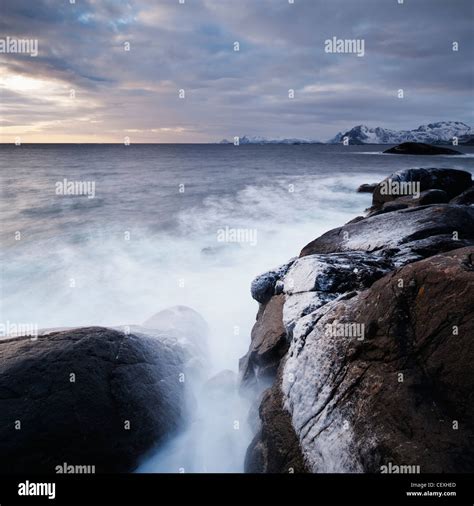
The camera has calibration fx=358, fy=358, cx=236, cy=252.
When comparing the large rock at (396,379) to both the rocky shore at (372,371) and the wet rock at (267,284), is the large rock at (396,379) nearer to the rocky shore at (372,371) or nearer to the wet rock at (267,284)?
the rocky shore at (372,371)

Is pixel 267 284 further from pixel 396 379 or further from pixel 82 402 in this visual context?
pixel 82 402

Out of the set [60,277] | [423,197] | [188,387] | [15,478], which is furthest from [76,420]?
[423,197]

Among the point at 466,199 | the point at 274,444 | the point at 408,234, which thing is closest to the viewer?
the point at 274,444

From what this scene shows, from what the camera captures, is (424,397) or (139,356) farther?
(139,356)

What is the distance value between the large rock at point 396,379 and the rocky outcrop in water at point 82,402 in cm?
214

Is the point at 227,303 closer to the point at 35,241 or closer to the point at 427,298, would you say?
the point at 427,298

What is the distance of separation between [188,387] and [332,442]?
3412 millimetres

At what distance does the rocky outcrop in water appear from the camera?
441 cm

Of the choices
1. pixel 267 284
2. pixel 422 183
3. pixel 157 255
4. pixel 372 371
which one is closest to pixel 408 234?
pixel 267 284

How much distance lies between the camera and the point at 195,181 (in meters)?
40.8

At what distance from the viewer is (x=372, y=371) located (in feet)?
13.1

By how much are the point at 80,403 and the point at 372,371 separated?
12.1ft

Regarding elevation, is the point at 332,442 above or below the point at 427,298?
below

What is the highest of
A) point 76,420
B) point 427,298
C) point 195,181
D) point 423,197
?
point 195,181
